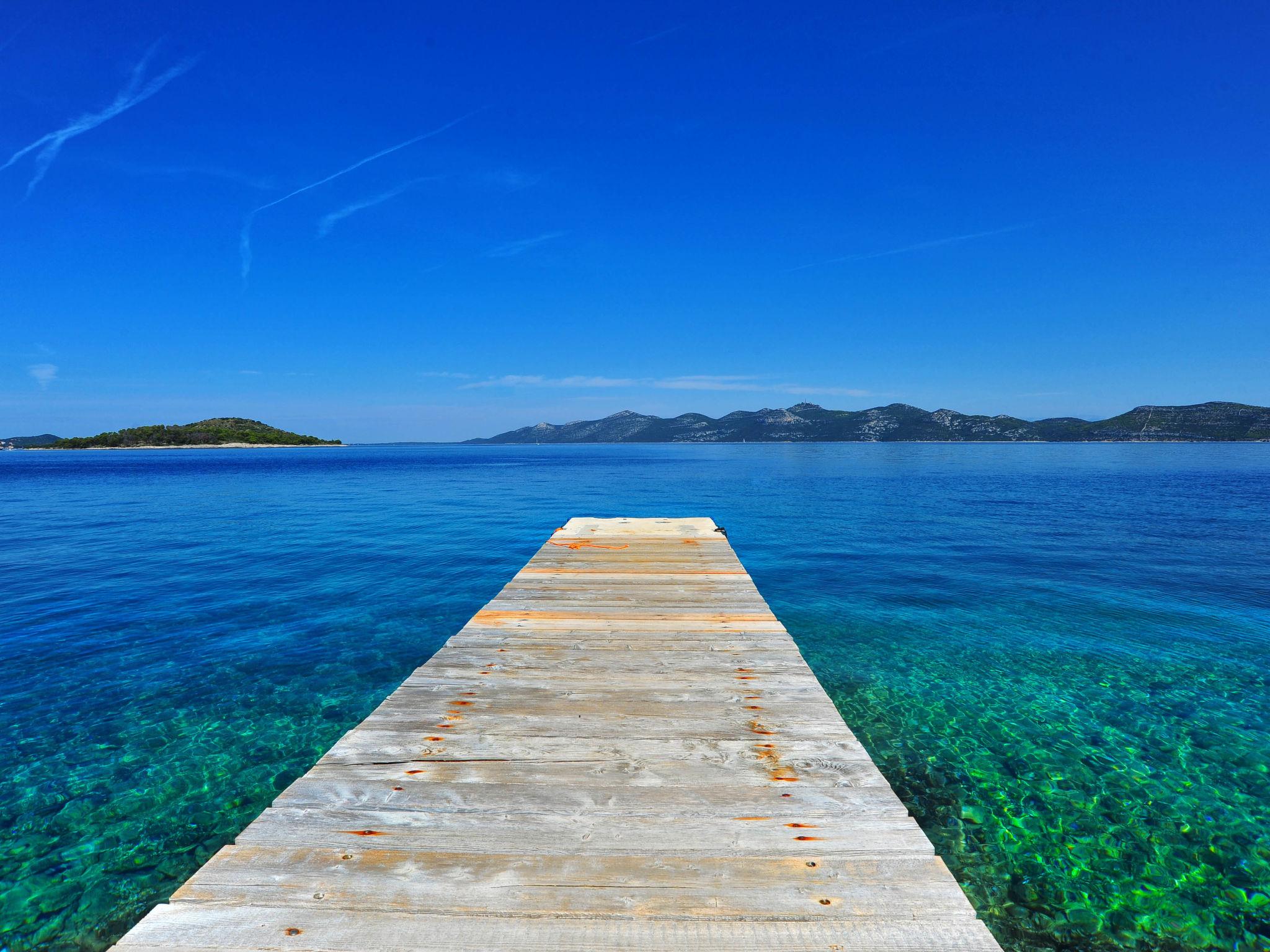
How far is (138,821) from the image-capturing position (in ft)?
21.0

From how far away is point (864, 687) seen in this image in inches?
384

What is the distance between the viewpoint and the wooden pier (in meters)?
2.79

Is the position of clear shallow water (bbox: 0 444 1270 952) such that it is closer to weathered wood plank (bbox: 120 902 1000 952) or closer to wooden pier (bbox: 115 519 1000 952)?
wooden pier (bbox: 115 519 1000 952)

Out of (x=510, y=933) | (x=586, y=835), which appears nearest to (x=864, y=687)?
(x=586, y=835)

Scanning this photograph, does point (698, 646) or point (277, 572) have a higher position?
point (698, 646)

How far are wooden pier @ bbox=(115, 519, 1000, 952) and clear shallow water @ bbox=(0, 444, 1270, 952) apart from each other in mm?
3026

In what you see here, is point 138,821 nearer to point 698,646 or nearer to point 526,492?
point 698,646

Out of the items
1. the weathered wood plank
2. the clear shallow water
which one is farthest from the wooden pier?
the clear shallow water

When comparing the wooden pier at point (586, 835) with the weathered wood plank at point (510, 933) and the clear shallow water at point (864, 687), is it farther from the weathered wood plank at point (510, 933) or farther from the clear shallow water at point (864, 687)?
the clear shallow water at point (864, 687)

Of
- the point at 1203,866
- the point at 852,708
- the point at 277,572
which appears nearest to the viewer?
the point at 1203,866

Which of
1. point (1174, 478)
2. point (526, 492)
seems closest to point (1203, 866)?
point (526, 492)

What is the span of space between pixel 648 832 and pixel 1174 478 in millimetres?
70901

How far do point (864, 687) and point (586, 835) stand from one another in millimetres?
7691

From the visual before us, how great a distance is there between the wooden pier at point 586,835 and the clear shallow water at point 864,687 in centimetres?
303
